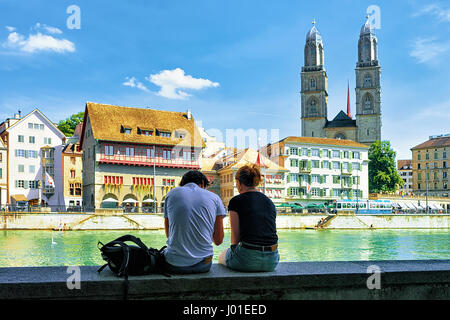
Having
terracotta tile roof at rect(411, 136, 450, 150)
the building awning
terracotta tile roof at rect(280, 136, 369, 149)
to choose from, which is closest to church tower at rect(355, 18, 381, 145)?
terracotta tile roof at rect(411, 136, 450, 150)

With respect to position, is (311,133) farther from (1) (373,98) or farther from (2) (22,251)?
(2) (22,251)

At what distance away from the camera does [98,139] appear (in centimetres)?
5384

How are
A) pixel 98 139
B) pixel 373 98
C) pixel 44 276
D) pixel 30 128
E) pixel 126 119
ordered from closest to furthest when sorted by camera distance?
pixel 44 276, pixel 98 139, pixel 126 119, pixel 30 128, pixel 373 98

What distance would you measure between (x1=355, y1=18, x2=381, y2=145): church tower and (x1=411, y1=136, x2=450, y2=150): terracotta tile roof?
15.3m

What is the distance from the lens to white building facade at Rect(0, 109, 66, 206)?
6094 cm

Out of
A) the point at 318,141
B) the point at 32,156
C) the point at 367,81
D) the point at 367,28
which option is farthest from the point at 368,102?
the point at 32,156

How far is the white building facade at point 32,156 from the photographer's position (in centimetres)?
6094

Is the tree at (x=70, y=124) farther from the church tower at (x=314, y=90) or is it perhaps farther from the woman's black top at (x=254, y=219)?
the woman's black top at (x=254, y=219)

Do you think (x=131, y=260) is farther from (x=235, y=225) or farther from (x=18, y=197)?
(x=18, y=197)

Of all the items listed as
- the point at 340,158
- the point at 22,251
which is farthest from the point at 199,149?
the point at 22,251

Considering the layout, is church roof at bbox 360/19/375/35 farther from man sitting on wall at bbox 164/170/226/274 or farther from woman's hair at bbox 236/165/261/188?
man sitting on wall at bbox 164/170/226/274

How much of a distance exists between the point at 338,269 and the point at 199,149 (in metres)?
56.2
